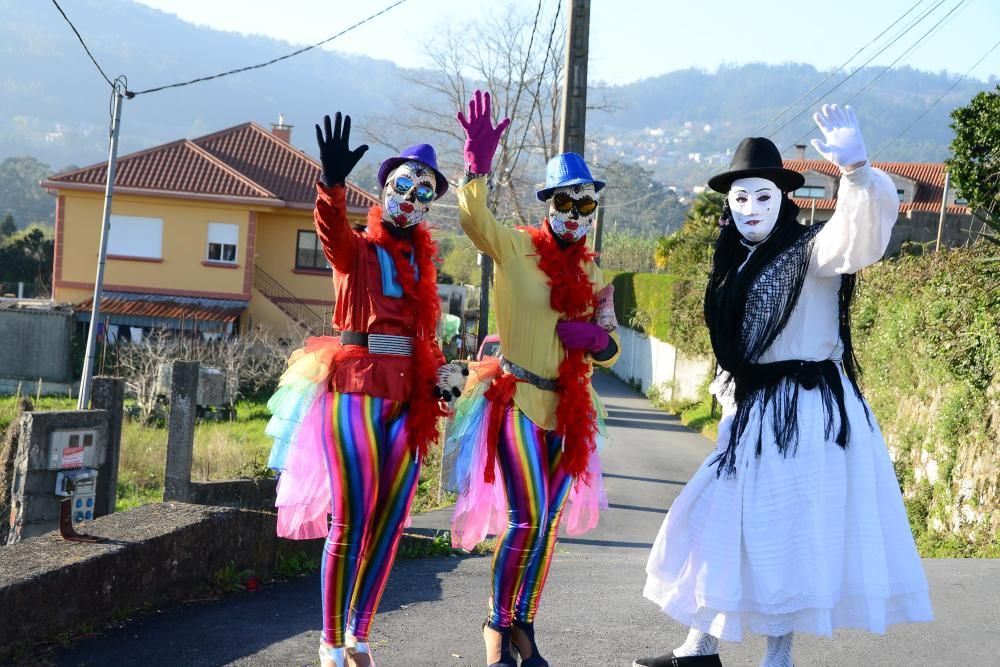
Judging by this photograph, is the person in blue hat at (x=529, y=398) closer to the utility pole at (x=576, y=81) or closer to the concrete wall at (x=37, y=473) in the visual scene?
the concrete wall at (x=37, y=473)

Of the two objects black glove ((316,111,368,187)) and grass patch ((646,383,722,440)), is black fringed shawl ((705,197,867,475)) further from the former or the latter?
grass patch ((646,383,722,440))

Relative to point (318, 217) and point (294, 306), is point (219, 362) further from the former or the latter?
point (318, 217)

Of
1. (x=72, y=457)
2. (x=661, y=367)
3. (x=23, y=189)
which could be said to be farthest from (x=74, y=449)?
(x=23, y=189)

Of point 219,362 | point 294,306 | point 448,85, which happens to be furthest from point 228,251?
point 448,85

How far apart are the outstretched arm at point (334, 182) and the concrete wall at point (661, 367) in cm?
1617

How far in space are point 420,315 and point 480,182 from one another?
0.66 meters

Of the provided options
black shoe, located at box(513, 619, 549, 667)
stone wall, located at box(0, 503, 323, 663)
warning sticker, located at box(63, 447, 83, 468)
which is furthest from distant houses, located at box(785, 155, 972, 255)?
black shoe, located at box(513, 619, 549, 667)

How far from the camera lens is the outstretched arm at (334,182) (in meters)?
4.41

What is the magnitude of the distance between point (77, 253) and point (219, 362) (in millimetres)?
10450

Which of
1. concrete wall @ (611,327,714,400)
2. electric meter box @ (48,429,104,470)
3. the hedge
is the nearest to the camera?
electric meter box @ (48,429,104,470)

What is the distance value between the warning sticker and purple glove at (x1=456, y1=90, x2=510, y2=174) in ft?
11.2

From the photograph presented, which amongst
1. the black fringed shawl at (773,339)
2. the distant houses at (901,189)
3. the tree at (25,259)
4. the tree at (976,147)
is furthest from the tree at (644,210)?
the black fringed shawl at (773,339)

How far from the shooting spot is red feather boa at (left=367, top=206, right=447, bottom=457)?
15.2ft

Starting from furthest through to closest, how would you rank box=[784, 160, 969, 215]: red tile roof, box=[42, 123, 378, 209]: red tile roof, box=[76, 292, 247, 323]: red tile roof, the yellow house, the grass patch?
1. box=[784, 160, 969, 215]: red tile roof
2. box=[42, 123, 378, 209]: red tile roof
3. the yellow house
4. box=[76, 292, 247, 323]: red tile roof
5. the grass patch
